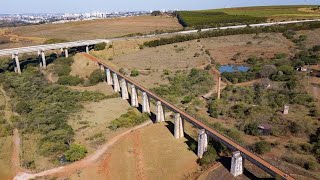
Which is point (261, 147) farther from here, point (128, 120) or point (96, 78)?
point (96, 78)

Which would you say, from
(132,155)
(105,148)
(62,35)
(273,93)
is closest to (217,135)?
(132,155)

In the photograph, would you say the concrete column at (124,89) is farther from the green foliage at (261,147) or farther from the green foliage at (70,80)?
the green foliage at (261,147)

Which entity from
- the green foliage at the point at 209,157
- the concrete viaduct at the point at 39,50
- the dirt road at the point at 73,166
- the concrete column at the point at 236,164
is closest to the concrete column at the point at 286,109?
the green foliage at the point at 209,157

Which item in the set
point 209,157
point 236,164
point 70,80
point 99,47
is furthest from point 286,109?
point 99,47

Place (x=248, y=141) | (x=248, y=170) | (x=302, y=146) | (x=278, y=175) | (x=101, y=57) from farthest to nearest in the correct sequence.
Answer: (x=101, y=57) → (x=248, y=141) → (x=302, y=146) → (x=248, y=170) → (x=278, y=175)

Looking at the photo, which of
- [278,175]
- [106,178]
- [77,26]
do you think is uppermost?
[77,26]

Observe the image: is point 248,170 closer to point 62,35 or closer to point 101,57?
point 101,57
